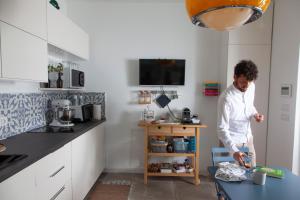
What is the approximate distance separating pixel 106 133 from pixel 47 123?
925mm

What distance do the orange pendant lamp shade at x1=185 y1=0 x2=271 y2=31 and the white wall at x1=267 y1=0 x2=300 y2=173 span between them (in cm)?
178

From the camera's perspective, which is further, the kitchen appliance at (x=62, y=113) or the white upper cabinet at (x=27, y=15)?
the kitchen appliance at (x=62, y=113)

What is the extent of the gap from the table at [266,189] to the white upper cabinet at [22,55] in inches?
62.8

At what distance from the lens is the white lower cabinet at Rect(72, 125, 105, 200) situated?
1929mm

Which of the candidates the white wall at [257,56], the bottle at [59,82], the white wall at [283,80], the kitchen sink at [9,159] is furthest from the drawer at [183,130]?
the kitchen sink at [9,159]

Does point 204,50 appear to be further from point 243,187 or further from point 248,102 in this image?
point 243,187

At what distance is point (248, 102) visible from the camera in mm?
1808

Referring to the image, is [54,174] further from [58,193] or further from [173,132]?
[173,132]

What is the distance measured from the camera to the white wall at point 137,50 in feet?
9.75

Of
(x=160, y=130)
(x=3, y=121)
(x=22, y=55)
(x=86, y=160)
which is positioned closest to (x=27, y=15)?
(x=22, y=55)

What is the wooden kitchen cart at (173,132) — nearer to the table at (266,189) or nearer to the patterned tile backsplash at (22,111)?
the patterned tile backsplash at (22,111)

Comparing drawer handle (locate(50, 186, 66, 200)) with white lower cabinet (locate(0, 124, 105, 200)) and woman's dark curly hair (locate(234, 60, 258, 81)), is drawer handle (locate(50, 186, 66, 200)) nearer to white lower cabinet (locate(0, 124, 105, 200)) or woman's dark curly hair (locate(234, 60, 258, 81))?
white lower cabinet (locate(0, 124, 105, 200))

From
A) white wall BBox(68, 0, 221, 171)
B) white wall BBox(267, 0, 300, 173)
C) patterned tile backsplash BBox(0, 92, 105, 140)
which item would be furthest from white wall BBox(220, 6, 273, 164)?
patterned tile backsplash BBox(0, 92, 105, 140)

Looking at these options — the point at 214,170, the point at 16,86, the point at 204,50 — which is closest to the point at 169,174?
the point at 214,170
